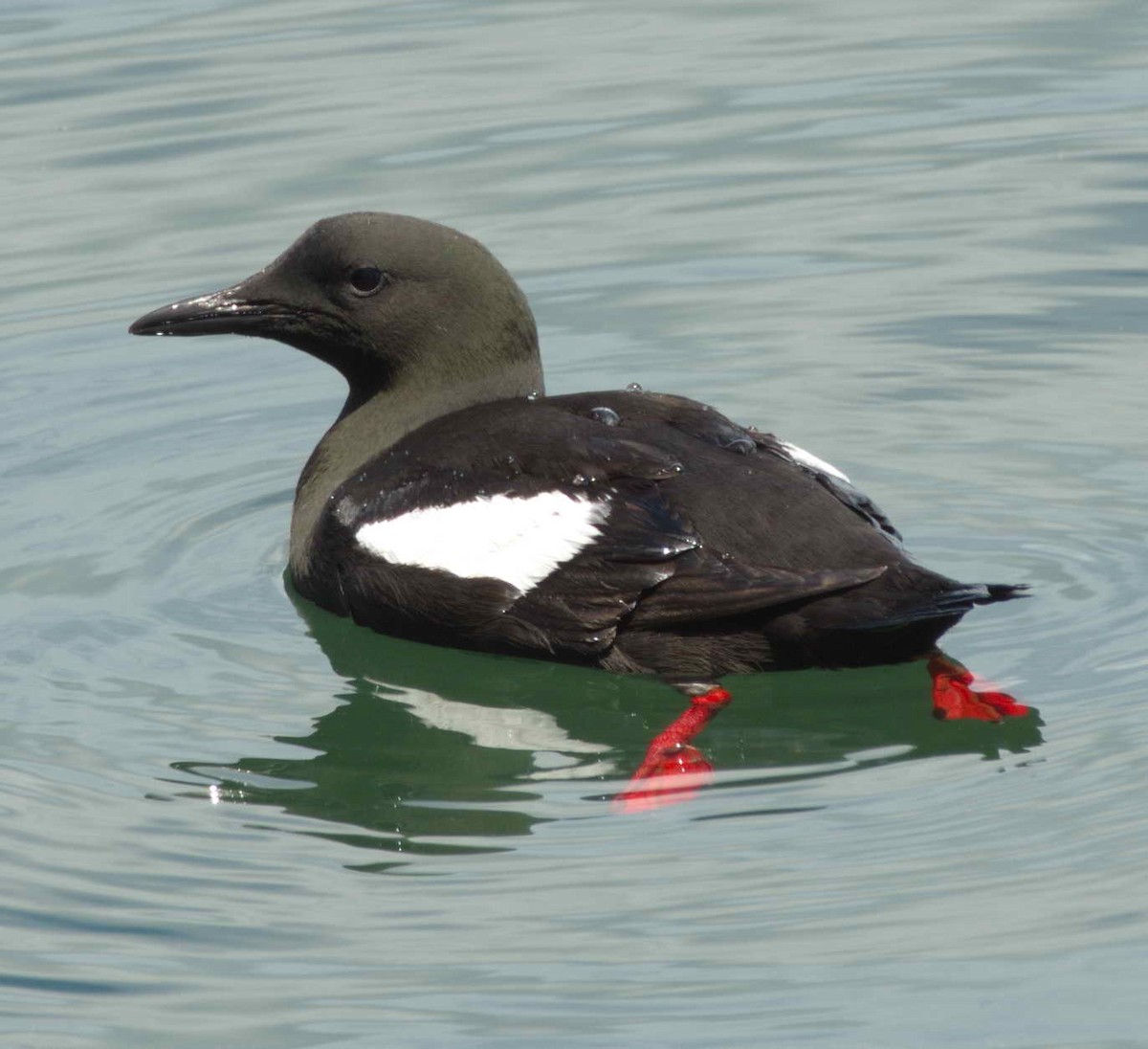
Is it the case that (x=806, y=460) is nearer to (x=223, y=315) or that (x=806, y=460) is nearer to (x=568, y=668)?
(x=568, y=668)

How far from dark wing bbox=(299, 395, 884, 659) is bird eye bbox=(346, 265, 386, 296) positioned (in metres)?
0.57

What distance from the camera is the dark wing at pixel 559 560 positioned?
5.66 m

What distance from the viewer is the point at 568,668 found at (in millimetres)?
6047

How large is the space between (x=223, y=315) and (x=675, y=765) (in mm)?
2327

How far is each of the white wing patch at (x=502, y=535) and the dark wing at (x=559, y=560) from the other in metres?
0.01

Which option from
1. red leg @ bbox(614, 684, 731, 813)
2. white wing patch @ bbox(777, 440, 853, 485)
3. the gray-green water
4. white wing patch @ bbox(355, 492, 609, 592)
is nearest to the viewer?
the gray-green water

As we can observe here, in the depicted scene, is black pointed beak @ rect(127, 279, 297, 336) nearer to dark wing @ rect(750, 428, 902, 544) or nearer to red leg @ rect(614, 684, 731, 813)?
dark wing @ rect(750, 428, 902, 544)

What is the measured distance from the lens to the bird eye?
6.77 metres

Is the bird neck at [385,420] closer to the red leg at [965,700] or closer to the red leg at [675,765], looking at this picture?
the red leg at [675,765]

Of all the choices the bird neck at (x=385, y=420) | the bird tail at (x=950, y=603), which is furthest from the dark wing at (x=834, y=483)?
the bird neck at (x=385, y=420)

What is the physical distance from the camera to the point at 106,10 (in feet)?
41.7

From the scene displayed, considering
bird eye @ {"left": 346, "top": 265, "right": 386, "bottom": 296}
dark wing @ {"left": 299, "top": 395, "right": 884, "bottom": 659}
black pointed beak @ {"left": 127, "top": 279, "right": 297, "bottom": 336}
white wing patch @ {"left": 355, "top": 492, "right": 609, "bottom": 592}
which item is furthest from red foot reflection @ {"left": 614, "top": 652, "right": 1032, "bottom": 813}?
black pointed beak @ {"left": 127, "top": 279, "right": 297, "bottom": 336}

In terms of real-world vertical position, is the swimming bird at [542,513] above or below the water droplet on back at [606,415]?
below

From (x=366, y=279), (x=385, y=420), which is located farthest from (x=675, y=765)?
(x=366, y=279)
